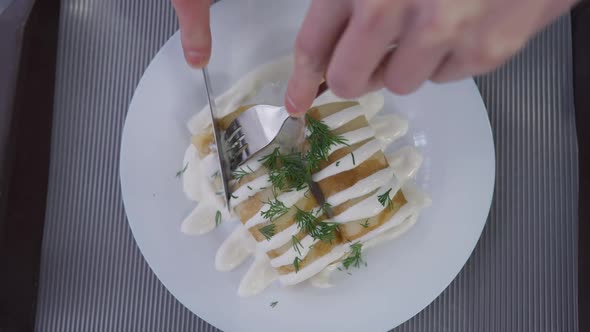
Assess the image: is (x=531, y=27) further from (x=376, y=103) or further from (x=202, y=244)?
(x=202, y=244)

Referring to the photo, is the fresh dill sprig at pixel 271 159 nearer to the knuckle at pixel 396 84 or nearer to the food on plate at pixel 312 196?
the food on plate at pixel 312 196

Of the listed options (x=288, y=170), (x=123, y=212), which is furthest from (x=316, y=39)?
(x=123, y=212)

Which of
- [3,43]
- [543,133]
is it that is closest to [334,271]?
[543,133]

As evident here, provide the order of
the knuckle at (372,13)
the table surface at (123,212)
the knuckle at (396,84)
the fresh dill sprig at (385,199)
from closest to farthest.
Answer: the knuckle at (372,13), the knuckle at (396,84), the fresh dill sprig at (385,199), the table surface at (123,212)

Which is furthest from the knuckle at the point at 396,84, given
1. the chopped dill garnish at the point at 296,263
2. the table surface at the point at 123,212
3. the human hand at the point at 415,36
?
the table surface at the point at 123,212

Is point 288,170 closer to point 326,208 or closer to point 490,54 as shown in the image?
point 326,208
